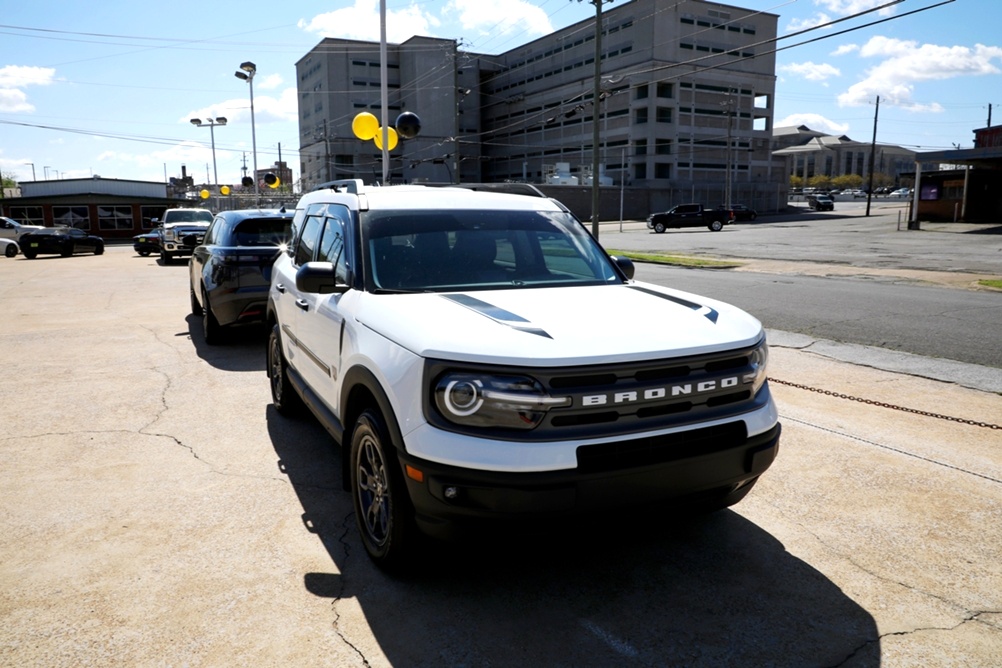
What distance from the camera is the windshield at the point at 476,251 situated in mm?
4082

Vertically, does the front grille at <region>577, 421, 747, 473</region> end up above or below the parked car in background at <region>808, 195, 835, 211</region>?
below

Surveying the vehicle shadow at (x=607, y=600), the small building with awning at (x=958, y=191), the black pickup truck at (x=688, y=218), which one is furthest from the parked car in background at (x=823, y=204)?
the vehicle shadow at (x=607, y=600)

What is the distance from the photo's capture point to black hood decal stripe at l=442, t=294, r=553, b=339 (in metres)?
3.09

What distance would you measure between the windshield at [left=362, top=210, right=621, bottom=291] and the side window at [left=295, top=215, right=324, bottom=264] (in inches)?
37.1

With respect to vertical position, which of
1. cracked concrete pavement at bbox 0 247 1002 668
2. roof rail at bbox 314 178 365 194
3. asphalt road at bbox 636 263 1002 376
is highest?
roof rail at bbox 314 178 365 194

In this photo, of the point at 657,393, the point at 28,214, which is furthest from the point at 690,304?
the point at 28,214

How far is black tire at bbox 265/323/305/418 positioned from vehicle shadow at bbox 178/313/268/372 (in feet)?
6.46

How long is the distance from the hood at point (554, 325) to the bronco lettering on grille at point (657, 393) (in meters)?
0.14

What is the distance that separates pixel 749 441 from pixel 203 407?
5.03 m

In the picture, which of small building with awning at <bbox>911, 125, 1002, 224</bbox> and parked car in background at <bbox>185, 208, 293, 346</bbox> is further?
small building with awning at <bbox>911, 125, 1002, 224</bbox>

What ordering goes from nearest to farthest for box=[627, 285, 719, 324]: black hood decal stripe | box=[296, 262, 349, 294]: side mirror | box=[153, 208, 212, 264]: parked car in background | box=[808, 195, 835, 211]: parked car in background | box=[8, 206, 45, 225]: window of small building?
box=[627, 285, 719, 324]: black hood decal stripe
box=[296, 262, 349, 294]: side mirror
box=[153, 208, 212, 264]: parked car in background
box=[8, 206, 45, 225]: window of small building
box=[808, 195, 835, 211]: parked car in background

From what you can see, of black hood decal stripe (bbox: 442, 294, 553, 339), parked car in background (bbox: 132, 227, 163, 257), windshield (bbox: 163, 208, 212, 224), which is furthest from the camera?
parked car in background (bbox: 132, 227, 163, 257)

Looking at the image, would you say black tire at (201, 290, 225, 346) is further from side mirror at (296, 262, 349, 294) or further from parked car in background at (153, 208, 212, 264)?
parked car in background at (153, 208, 212, 264)

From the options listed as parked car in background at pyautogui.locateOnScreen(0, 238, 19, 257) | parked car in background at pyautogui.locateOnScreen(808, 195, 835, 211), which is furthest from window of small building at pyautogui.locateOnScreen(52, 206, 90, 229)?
parked car in background at pyautogui.locateOnScreen(808, 195, 835, 211)
